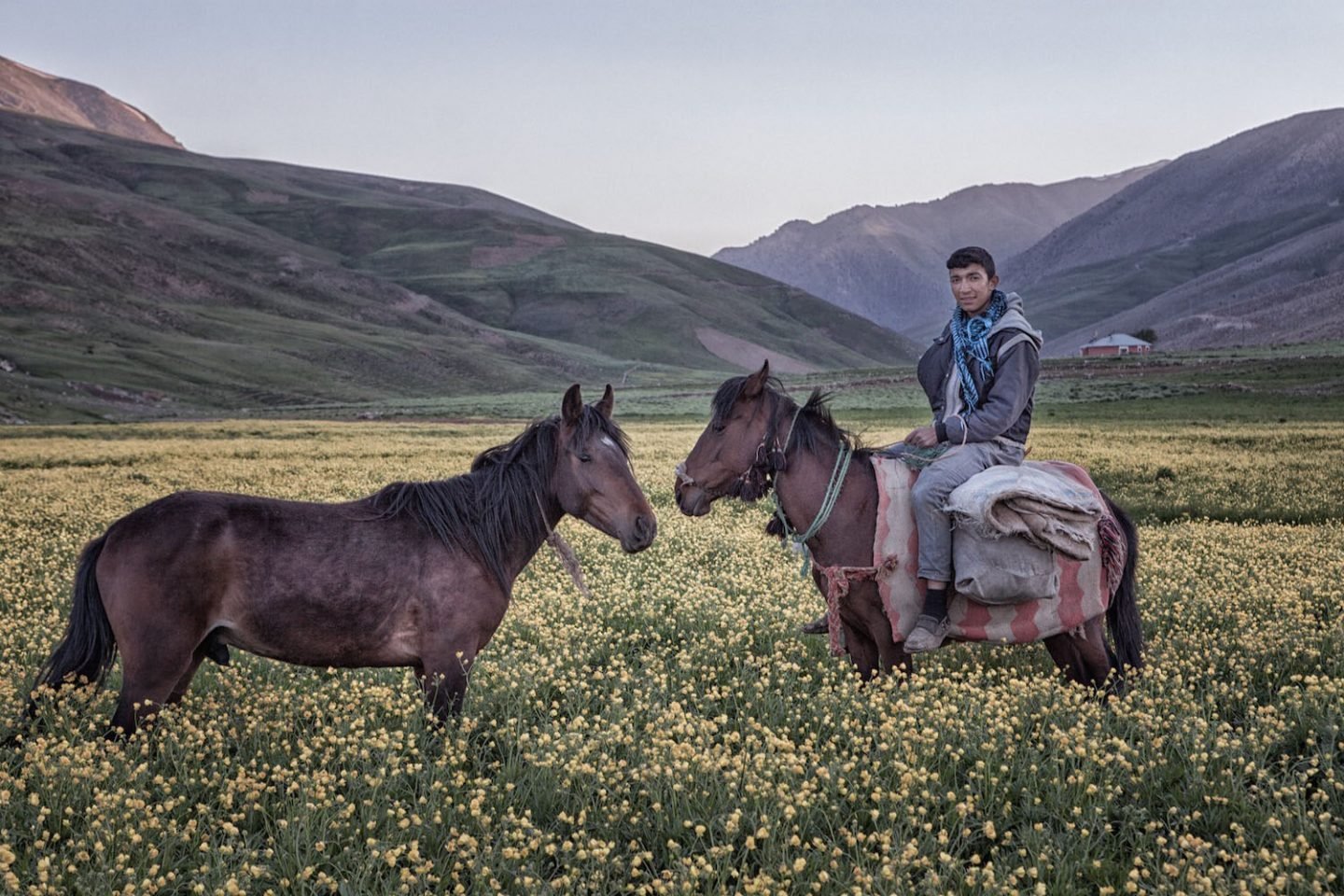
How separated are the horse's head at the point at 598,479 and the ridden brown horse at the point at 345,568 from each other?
11 mm

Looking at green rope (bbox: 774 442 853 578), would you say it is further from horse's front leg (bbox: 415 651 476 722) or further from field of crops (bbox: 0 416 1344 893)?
horse's front leg (bbox: 415 651 476 722)

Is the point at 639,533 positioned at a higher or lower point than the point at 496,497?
lower

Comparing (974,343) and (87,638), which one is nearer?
(87,638)

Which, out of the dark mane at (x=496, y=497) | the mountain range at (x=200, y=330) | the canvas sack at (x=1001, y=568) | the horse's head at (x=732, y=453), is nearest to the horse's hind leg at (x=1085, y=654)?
the canvas sack at (x=1001, y=568)

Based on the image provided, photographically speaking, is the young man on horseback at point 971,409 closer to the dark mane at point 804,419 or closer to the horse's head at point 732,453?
the dark mane at point 804,419

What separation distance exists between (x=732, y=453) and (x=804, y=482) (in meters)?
0.64

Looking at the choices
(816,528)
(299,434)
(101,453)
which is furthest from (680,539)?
(299,434)

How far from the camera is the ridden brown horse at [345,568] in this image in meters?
5.68

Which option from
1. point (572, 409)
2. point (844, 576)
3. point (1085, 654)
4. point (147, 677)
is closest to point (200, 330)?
point (147, 677)

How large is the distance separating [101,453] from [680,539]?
25.8 metres

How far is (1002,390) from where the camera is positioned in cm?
674

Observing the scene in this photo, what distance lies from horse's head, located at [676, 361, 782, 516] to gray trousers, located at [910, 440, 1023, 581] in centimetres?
118

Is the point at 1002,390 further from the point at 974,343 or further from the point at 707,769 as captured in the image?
the point at 707,769

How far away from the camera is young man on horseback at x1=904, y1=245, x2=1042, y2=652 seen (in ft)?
22.1
